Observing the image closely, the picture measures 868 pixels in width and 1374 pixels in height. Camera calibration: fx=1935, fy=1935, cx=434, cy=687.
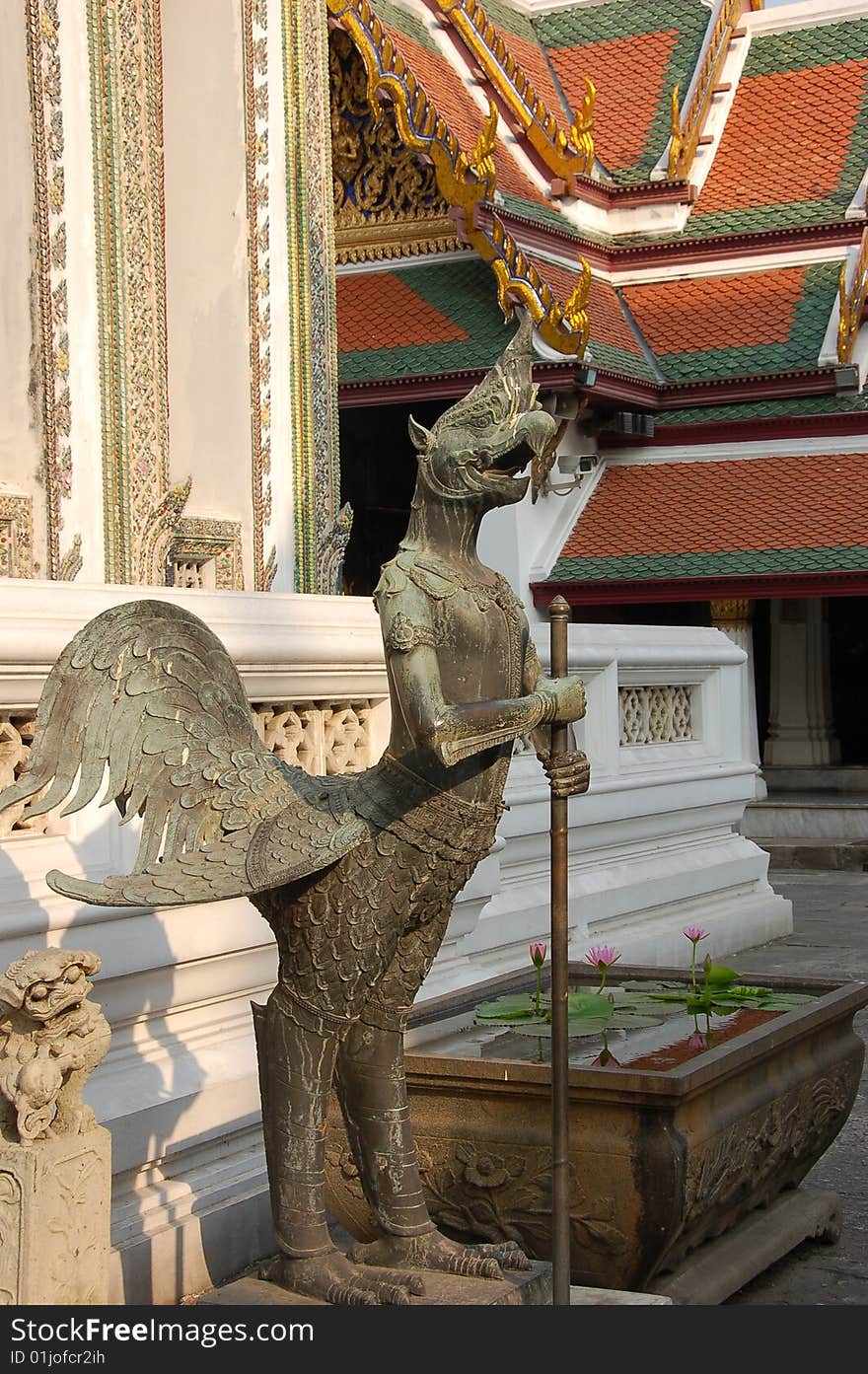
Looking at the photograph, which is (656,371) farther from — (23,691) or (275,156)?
(23,691)

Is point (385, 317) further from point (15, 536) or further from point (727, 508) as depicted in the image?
point (15, 536)

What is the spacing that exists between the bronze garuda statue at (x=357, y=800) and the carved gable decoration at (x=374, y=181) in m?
10.4

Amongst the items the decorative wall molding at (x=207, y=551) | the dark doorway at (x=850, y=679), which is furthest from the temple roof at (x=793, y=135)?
the decorative wall molding at (x=207, y=551)

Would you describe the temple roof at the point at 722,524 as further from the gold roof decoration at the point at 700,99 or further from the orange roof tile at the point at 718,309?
the gold roof decoration at the point at 700,99

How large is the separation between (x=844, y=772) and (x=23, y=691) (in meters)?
11.7

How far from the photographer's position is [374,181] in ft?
45.1

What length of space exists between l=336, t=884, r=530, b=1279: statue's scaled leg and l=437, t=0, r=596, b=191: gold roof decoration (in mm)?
11532

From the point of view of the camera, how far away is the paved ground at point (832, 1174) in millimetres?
4320

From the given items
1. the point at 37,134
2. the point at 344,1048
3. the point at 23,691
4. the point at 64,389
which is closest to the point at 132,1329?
the point at 344,1048

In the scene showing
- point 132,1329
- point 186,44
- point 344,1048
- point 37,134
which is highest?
point 186,44

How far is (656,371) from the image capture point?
1430cm

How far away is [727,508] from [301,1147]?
10.8m

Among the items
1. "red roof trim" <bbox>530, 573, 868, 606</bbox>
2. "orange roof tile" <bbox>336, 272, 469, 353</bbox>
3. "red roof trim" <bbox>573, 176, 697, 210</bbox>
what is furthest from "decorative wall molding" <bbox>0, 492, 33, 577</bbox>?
"red roof trim" <bbox>573, 176, 697, 210</bbox>

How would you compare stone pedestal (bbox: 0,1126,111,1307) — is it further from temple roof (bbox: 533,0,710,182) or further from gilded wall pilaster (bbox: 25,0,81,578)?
temple roof (bbox: 533,0,710,182)
